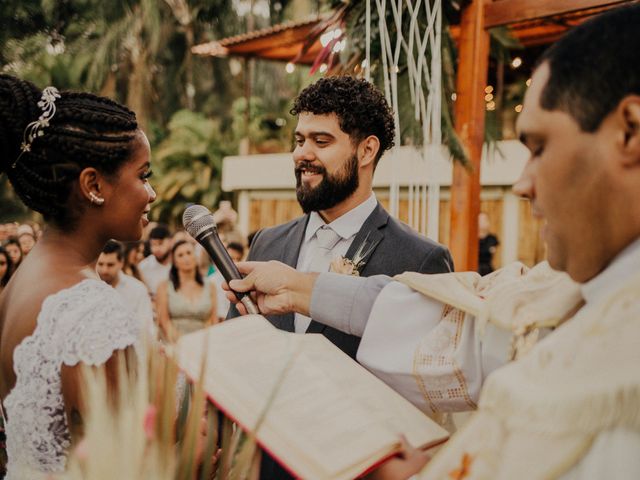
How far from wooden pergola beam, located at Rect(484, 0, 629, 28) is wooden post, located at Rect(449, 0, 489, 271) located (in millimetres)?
67

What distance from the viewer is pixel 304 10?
21.3 meters

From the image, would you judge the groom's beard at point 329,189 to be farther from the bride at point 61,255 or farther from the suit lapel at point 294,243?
the bride at point 61,255

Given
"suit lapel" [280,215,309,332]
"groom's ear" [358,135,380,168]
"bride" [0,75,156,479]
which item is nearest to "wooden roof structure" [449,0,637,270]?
"groom's ear" [358,135,380,168]

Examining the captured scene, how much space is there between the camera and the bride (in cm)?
169

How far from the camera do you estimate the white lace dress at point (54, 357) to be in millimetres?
1669

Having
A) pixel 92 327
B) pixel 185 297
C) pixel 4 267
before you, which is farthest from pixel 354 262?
pixel 4 267

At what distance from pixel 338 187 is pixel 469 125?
1400 millimetres

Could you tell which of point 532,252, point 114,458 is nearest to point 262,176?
point 532,252

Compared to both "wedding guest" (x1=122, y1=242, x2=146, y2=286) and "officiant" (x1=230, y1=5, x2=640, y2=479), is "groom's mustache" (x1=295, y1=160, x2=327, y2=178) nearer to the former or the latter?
"officiant" (x1=230, y1=5, x2=640, y2=479)

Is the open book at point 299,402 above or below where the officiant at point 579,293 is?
below

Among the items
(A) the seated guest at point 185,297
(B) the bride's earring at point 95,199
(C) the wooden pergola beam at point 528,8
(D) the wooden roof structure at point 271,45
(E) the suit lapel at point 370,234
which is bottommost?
(A) the seated guest at point 185,297

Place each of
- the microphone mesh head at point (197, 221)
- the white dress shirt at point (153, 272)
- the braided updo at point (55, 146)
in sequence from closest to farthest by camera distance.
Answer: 1. the braided updo at point (55, 146)
2. the microphone mesh head at point (197, 221)
3. the white dress shirt at point (153, 272)

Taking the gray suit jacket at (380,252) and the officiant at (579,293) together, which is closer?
the officiant at (579,293)

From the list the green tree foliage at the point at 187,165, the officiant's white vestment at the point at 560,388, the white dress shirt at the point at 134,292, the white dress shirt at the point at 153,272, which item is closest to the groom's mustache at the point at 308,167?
the officiant's white vestment at the point at 560,388
